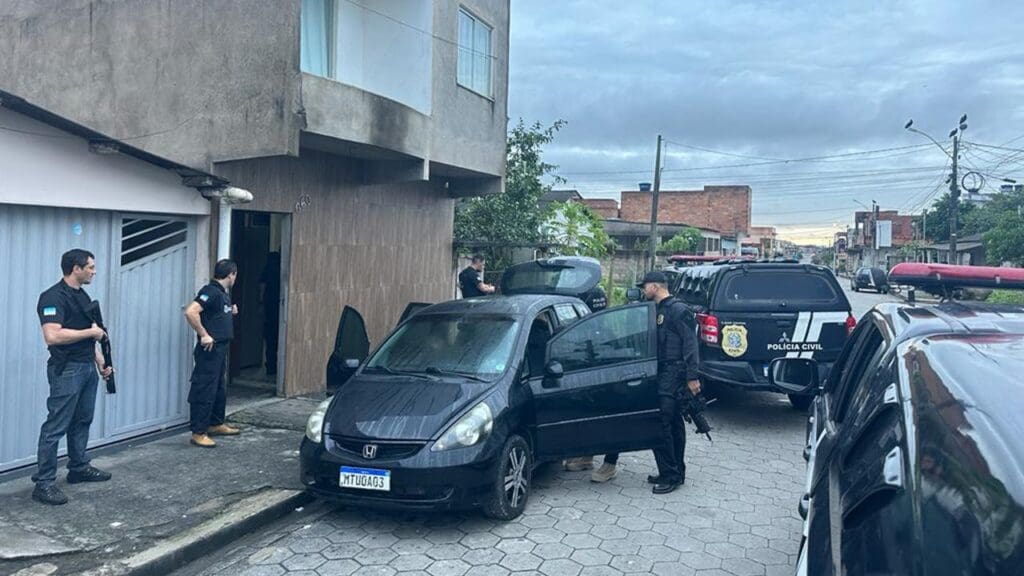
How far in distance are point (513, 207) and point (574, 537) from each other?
39.0 feet

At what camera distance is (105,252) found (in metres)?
6.61

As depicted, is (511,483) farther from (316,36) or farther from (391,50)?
(391,50)

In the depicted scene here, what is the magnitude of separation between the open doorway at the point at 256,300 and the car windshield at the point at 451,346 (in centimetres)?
394

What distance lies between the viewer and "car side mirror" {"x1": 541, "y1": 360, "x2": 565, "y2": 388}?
5.79 metres

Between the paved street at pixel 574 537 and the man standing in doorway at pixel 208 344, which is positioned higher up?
the man standing in doorway at pixel 208 344

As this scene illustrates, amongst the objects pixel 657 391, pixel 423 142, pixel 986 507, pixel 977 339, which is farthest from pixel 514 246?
pixel 986 507

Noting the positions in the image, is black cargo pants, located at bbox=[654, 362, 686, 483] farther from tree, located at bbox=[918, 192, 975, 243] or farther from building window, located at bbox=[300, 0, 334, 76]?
tree, located at bbox=[918, 192, 975, 243]

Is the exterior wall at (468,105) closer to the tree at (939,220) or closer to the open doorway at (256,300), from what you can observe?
the open doorway at (256,300)

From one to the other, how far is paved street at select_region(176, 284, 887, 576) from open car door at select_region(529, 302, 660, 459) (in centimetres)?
47

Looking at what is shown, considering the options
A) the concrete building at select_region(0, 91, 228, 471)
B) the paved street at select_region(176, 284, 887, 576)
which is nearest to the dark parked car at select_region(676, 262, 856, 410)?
the paved street at select_region(176, 284, 887, 576)

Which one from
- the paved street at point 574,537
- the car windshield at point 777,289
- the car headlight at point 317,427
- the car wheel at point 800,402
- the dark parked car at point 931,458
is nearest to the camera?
the dark parked car at point 931,458

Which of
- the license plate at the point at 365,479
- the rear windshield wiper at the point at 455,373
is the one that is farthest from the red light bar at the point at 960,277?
the license plate at the point at 365,479

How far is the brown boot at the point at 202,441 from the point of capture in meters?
6.79

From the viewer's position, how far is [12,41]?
8.88 meters
